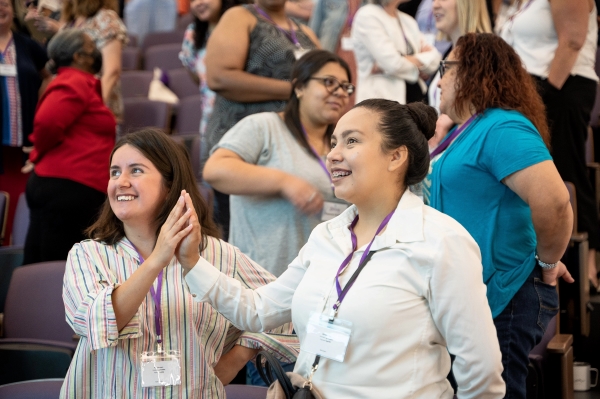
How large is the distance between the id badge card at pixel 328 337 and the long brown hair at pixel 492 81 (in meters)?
0.90

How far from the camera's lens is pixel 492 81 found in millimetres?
2289

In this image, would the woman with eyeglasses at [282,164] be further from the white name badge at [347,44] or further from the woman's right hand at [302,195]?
the white name badge at [347,44]

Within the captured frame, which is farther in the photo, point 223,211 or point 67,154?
point 67,154

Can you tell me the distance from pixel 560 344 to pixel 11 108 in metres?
3.59

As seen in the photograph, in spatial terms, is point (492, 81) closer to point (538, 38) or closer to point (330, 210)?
point (330, 210)

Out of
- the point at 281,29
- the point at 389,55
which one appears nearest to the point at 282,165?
the point at 281,29

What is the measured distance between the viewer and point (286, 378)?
1.75 meters

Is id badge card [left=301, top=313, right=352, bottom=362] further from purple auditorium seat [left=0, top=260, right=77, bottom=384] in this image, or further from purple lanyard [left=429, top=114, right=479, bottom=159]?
purple auditorium seat [left=0, top=260, right=77, bottom=384]

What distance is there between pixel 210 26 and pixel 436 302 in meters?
3.05

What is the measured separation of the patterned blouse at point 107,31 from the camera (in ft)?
16.2

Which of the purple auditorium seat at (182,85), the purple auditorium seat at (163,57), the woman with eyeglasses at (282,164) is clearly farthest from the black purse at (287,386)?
the purple auditorium seat at (163,57)

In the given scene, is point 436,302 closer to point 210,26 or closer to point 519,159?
point 519,159

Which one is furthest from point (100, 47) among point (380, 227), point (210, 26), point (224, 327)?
point (380, 227)

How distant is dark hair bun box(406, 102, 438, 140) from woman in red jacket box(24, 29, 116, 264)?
2.05 m
